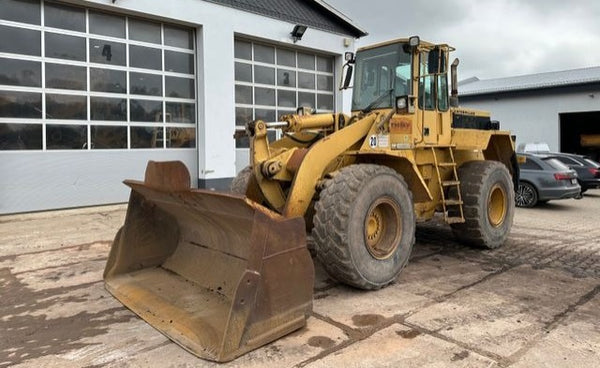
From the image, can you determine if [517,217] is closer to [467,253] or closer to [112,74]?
[467,253]

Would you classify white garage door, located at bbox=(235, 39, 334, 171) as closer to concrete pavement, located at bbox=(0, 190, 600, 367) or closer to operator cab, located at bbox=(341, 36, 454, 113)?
operator cab, located at bbox=(341, 36, 454, 113)

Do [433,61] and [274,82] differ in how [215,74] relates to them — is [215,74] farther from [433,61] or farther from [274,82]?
[433,61]

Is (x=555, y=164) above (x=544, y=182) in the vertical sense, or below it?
above

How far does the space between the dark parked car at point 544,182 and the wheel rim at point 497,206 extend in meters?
5.23

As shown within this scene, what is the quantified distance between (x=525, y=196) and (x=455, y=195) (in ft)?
24.0

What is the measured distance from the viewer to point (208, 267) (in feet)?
15.1

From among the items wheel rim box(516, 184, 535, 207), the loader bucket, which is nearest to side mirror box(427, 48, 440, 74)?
the loader bucket

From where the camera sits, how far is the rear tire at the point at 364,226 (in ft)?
14.3

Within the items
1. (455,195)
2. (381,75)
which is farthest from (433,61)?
(455,195)

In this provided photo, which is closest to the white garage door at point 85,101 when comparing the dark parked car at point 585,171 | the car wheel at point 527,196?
the car wheel at point 527,196

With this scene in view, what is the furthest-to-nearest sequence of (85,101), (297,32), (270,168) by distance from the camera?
(297,32) → (85,101) → (270,168)

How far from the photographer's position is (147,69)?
11.4 meters

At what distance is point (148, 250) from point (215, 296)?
4.02 ft

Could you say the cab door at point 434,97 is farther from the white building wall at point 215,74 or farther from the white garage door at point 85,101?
the white garage door at point 85,101
